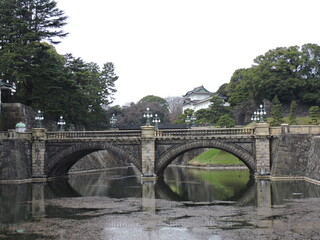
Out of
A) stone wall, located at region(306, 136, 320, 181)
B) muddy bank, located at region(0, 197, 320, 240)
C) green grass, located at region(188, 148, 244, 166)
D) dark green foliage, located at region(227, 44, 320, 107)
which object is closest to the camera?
muddy bank, located at region(0, 197, 320, 240)

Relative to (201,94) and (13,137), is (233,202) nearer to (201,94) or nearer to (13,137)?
(13,137)

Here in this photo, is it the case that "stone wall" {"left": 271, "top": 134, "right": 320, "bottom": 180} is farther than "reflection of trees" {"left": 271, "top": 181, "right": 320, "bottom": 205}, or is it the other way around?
"stone wall" {"left": 271, "top": 134, "right": 320, "bottom": 180}

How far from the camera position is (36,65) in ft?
169

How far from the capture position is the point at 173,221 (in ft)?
76.9

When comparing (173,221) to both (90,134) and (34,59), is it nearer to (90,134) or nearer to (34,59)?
(90,134)

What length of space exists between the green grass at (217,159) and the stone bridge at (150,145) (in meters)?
18.1

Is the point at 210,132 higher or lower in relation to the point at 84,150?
higher

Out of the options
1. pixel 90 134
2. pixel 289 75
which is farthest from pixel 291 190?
pixel 289 75

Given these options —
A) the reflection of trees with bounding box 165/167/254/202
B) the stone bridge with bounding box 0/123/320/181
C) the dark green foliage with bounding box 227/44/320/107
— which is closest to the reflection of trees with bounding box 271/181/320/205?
the reflection of trees with bounding box 165/167/254/202

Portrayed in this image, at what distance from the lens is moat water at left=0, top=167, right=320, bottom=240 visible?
20625 millimetres

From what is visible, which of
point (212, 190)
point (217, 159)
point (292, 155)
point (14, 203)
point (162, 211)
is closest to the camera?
point (162, 211)

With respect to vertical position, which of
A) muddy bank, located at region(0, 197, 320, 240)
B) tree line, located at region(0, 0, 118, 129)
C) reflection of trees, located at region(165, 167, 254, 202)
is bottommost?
muddy bank, located at region(0, 197, 320, 240)

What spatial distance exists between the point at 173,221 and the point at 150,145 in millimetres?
22922

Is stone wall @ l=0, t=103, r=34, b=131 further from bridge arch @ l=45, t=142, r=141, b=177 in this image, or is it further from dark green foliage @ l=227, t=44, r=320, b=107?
dark green foliage @ l=227, t=44, r=320, b=107
